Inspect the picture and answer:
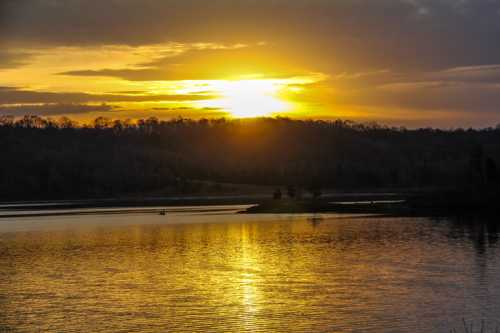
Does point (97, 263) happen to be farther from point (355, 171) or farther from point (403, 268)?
point (355, 171)

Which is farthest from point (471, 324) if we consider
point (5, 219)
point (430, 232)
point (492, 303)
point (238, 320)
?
point (5, 219)

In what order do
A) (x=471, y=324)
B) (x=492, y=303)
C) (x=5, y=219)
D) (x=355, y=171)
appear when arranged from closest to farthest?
1. (x=471, y=324)
2. (x=492, y=303)
3. (x=5, y=219)
4. (x=355, y=171)

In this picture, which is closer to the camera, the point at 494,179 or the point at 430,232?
the point at 430,232

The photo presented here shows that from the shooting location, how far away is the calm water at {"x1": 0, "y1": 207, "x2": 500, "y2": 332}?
105 feet

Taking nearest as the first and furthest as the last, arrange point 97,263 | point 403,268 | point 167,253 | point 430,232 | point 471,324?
1. point 471,324
2. point 403,268
3. point 97,263
4. point 167,253
5. point 430,232

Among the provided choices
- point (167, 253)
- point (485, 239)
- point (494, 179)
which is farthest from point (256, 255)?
point (494, 179)

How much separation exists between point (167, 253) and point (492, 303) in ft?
95.2

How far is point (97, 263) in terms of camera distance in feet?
169

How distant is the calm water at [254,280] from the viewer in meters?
31.9

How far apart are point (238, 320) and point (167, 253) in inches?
1010

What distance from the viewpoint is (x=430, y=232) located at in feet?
222

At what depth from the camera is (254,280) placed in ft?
138

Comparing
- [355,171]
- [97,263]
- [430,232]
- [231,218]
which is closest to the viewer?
[97,263]

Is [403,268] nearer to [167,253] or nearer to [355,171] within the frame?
[167,253]
